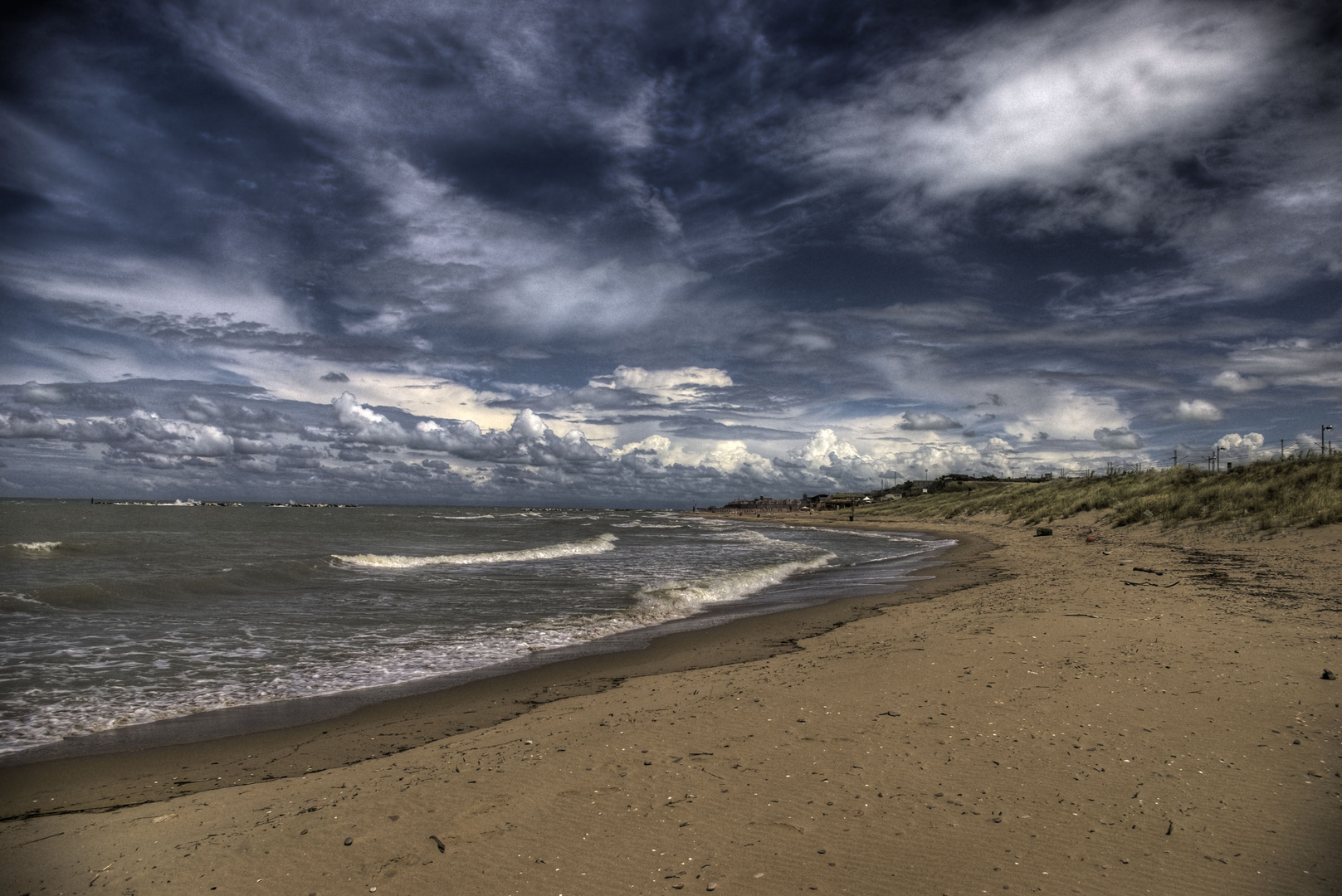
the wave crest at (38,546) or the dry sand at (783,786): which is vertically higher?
the dry sand at (783,786)

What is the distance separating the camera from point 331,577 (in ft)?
64.4

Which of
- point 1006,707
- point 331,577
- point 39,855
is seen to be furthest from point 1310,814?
point 331,577

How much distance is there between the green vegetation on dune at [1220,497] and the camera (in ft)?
62.7

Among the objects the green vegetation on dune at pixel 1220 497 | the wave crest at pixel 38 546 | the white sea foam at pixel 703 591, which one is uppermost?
the green vegetation on dune at pixel 1220 497

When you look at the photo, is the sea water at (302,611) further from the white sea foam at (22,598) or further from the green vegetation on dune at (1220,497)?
the green vegetation on dune at (1220,497)

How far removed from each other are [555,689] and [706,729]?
299 cm

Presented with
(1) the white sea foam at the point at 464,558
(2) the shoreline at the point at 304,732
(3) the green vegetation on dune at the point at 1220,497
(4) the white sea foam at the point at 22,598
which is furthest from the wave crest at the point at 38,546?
(3) the green vegetation on dune at the point at 1220,497

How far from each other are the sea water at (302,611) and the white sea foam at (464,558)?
0.17 metres

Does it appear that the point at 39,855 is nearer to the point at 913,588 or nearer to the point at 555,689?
the point at 555,689

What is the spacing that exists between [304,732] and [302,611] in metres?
8.22

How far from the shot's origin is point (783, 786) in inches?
168

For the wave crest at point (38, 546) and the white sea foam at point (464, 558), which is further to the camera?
the wave crest at point (38, 546)

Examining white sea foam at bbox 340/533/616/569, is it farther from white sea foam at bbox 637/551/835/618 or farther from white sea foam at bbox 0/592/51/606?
white sea foam at bbox 637/551/835/618

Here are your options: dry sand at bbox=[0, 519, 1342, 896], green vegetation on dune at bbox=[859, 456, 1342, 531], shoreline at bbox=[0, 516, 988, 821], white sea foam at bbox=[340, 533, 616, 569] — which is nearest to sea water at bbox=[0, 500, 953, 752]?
white sea foam at bbox=[340, 533, 616, 569]
